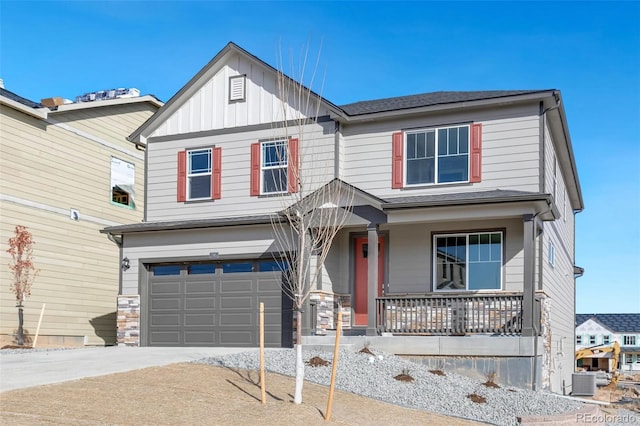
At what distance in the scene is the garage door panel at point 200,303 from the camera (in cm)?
1850

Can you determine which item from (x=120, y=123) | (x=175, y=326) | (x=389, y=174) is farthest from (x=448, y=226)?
(x=120, y=123)

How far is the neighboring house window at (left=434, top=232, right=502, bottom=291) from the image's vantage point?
16.5m

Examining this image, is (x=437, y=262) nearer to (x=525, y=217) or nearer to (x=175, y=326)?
(x=525, y=217)

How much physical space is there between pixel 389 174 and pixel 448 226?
6.33 ft

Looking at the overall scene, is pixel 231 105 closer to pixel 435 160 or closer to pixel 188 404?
pixel 435 160

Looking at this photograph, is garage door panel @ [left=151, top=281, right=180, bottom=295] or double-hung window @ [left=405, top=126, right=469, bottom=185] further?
garage door panel @ [left=151, top=281, right=180, bottom=295]

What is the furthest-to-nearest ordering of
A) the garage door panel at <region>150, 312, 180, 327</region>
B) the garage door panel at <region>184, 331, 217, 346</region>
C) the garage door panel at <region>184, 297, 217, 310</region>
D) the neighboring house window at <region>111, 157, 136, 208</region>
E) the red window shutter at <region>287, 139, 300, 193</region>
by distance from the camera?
the neighboring house window at <region>111, 157, 136, 208</region>, the garage door panel at <region>150, 312, 180, 327</region>, the garage door panel at <region>184, 297, 217, 310</region>, the garage door panel at <region>184, 331, 217, 346</region>, the red window shutter at <region>287, 139, 300, 193</region>

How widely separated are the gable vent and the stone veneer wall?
5.70 meters

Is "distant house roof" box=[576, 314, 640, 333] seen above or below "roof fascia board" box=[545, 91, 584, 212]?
below

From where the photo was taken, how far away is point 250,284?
18156 millimetres

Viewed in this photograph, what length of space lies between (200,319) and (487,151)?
8098 millimetres

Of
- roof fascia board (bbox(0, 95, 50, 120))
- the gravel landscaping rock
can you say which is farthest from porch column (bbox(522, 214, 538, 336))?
roof fascia board (bbox(0, 95, 50, 120))

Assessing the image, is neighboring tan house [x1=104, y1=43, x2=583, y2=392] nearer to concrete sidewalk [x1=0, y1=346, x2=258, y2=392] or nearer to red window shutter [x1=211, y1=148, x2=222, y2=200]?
red window shutter [x1=211, y1=148, x2=222, y2=200]

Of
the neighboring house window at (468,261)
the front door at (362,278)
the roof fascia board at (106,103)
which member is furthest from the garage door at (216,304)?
the roof fascia board at (106,103)
